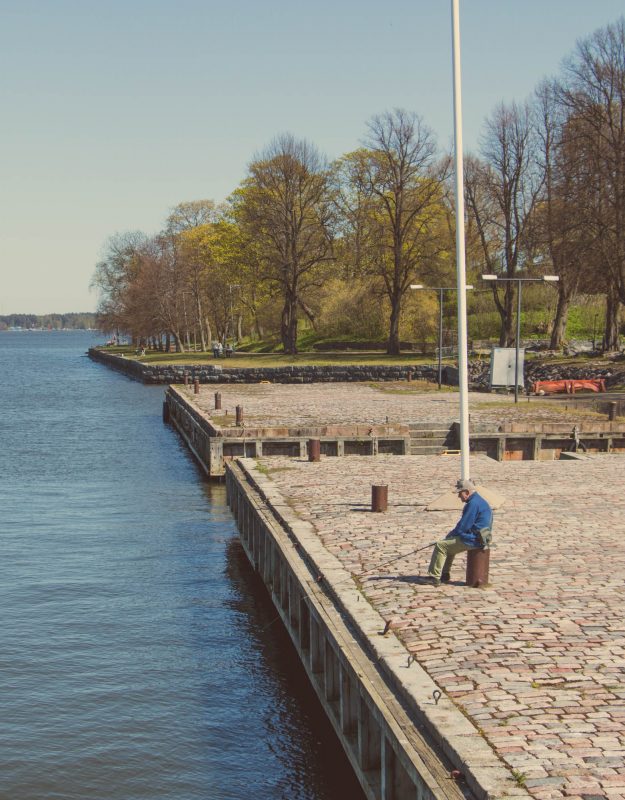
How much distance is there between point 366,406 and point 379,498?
1110 inches

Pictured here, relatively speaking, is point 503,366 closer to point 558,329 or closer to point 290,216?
point 558,329

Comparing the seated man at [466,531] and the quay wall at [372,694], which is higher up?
the seated man at [466,531]

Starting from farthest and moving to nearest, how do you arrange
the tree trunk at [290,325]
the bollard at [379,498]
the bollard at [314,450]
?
the tree trunk at [290,325] → the bollard at [314,450] → the bollard at [379,498]

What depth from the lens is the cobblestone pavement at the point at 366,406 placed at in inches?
1666

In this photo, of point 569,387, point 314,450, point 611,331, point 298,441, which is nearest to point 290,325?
point 611,331

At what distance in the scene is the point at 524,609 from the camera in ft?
45.9

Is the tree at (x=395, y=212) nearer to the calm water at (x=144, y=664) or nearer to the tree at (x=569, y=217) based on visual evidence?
the tree at (x=569, y=217)

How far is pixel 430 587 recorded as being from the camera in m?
15.2

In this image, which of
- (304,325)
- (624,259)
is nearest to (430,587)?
(624,259)

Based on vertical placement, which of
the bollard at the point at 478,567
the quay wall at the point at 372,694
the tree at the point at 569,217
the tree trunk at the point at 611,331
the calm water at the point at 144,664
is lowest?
the calm water at the point at 144,664

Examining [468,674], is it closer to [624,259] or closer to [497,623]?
[497,623]

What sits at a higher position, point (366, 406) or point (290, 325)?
point (290, 325)

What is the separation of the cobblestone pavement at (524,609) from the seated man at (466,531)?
0.36m

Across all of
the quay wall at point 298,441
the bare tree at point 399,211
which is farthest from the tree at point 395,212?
the quay wall at point 298,441
